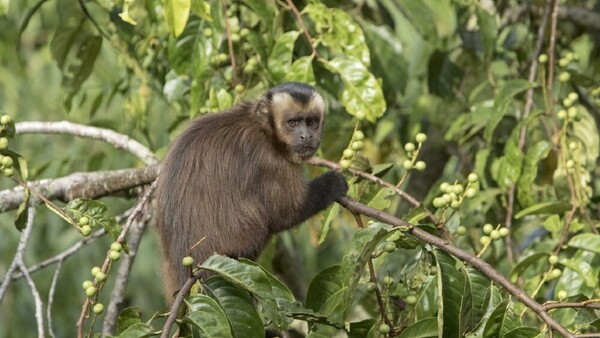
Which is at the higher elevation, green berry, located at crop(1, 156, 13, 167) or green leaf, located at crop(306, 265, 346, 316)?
green berry, located at crop(1, 156, 13, 167)

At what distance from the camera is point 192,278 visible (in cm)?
302

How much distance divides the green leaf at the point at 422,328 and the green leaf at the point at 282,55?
170cm

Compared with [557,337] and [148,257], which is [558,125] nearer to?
[557,337]

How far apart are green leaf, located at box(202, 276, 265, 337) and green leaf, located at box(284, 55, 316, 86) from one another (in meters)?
1.54

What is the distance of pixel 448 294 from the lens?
3.03m

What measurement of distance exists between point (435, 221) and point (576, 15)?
9.85 ft

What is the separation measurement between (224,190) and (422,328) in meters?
1.33

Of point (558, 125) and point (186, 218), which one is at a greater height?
point (186, 218)

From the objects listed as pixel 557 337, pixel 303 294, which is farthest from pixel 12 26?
pixel 557 337

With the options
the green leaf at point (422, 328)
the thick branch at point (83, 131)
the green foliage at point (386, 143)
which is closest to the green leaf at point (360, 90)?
the green foliage at point (386, 143)

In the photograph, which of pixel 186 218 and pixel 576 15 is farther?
pixel 576 15

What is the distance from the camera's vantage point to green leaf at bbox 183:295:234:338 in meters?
2.79

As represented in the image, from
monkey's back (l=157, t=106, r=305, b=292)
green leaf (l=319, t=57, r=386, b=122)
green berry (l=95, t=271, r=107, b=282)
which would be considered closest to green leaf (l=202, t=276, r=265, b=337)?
green berry (l=95, t=271, r=107, b=282)

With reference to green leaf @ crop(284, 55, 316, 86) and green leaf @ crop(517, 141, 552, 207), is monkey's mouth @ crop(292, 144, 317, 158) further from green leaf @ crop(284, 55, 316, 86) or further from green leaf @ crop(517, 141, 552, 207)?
green leaf @ crop(517, 141, 552, 207)
